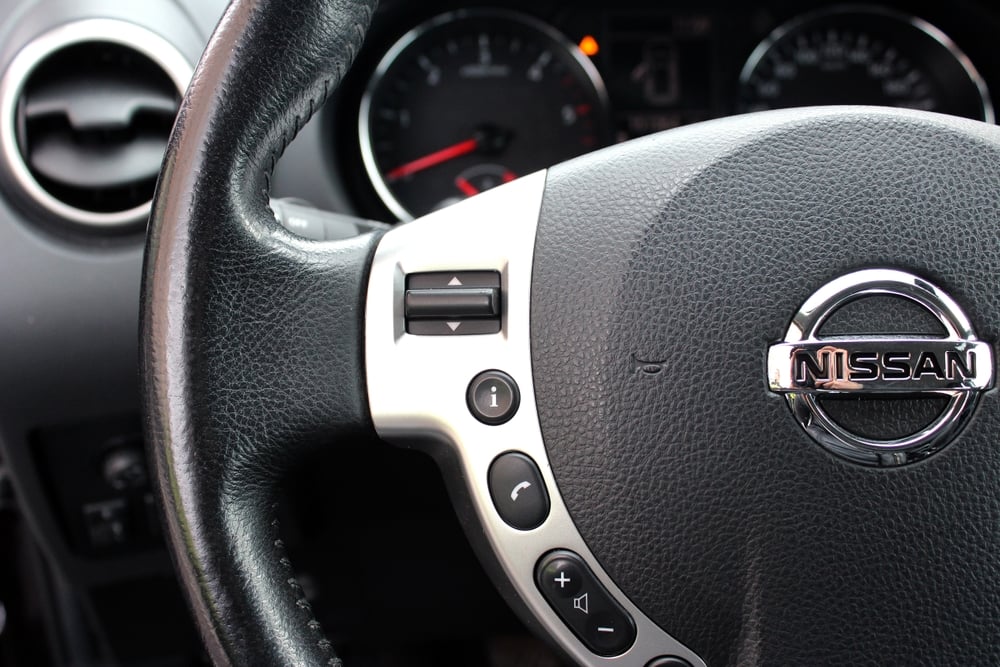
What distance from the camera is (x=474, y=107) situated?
145 cm

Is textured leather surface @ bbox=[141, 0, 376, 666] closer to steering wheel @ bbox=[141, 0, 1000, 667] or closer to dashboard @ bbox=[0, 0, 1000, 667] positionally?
steering wheel @ bbox=[141, 0, 1000, 667]

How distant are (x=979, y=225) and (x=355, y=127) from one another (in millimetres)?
912

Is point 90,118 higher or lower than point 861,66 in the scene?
lower

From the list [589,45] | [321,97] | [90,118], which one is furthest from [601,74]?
[321,97]

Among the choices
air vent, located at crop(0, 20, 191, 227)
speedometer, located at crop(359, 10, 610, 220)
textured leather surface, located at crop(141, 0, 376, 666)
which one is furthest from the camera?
speedometer, located at crop(359, 10, 610, 220)

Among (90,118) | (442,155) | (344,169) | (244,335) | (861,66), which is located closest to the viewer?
(244,335)

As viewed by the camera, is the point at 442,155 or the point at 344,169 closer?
the point at 344,169

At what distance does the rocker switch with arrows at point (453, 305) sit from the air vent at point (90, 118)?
461 mm

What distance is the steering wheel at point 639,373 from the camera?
2.08ft

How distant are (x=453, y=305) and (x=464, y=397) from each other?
6cm

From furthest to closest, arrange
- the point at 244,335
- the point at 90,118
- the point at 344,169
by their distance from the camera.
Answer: the point at 344,169
the point at 90,118
the point at 244,335

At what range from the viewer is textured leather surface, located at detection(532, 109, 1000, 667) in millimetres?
646

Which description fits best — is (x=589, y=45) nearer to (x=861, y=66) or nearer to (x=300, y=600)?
(x=861, y=66)

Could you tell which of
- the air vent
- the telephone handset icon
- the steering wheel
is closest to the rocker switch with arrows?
the steering wheel
